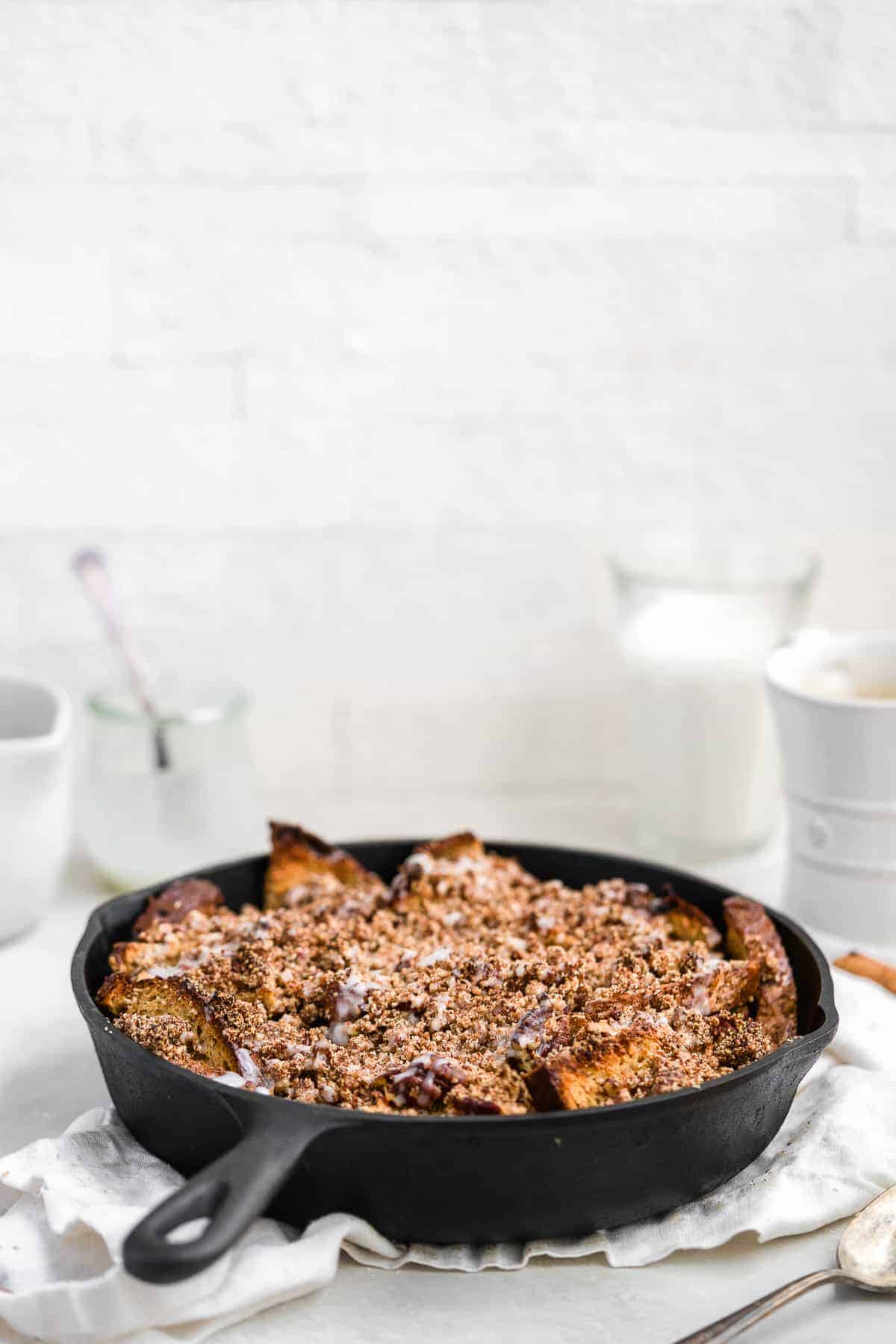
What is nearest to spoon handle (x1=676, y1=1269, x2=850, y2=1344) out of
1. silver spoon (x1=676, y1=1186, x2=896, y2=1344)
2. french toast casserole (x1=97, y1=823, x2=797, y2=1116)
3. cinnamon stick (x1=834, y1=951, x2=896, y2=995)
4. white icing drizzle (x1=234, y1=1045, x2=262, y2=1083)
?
silver spoon (x1=676, y1=1186, x2=896, y2=1344)

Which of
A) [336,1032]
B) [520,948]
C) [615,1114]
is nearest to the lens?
[615,1114]

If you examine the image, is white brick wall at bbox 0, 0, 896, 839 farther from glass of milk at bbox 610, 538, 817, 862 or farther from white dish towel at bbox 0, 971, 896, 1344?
white dish towel at bbox 0, 971, 896, 1344

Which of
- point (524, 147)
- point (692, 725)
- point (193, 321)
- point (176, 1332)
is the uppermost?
point (524, 147)

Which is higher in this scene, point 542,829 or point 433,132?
point 433,132

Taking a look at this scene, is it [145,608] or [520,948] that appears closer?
[520,948]

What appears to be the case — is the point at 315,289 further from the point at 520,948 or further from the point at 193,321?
the point at 520,948

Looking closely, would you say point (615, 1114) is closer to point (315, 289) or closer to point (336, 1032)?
point (336, 1032)

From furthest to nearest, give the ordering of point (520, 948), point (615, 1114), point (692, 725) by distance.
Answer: point (692, 725) → point (520, 948) → point (615, 1114)

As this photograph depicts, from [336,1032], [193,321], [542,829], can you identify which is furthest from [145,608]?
[336,1032]
